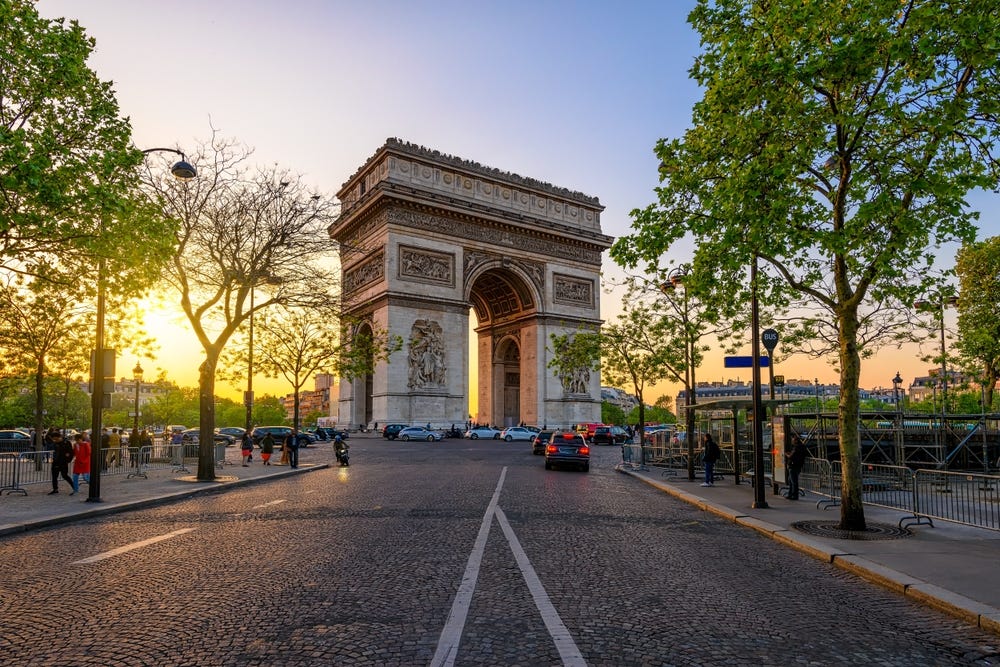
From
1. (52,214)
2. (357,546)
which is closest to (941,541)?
(357,546)

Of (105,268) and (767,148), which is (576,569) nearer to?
(767,148)

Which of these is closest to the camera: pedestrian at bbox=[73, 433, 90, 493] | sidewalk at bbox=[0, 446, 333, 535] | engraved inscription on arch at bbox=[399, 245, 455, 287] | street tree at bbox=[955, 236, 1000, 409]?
sidewalk at bbox=[0, 446, 333, 535]

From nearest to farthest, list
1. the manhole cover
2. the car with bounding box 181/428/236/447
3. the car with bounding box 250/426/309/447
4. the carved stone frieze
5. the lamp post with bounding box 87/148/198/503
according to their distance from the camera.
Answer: the manhole cover
the lamp post with bounding box 87/148/198/503
the car with bounding box 181/428/236/447
the car with bounding box 250/426/309/447
the carved stone frieze

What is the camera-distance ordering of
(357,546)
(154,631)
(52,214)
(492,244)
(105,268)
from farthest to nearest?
(492,244) → (105,268) → (52,214) → (357,546) → (154,631)

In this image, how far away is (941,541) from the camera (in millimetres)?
9805

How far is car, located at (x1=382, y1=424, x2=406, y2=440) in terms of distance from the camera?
46.8m

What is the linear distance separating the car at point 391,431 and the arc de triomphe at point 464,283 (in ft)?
2.62

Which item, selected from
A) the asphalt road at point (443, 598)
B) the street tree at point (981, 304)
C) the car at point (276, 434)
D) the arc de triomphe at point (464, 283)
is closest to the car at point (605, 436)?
the arc de triomphe at point (464, 283)

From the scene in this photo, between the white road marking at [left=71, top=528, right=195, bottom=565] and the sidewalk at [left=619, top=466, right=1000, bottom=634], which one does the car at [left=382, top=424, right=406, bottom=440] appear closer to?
the sidewalk at [left=619, top=466, right=1000, bottom=634]

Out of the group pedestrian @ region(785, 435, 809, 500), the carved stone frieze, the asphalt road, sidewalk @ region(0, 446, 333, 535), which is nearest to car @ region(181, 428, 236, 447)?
sidewalk @ region(0, 446, 333, 535)

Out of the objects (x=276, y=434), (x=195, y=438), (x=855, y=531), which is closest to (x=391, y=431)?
(x=276, y=434)

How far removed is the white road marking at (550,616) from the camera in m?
4.73

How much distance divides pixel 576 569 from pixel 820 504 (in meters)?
8.65

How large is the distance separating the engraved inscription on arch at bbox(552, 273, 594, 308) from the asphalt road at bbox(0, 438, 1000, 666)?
47.6 meters
